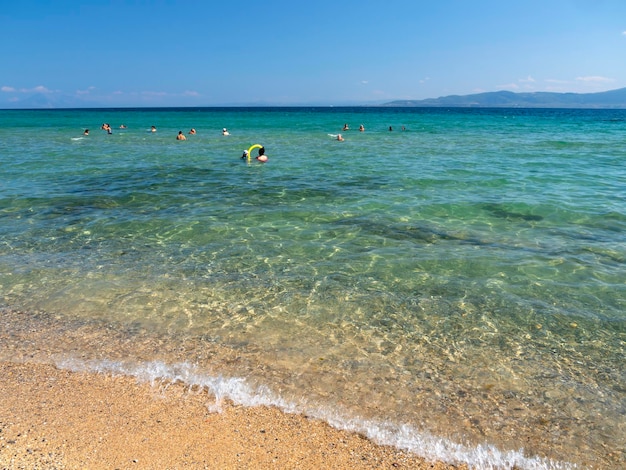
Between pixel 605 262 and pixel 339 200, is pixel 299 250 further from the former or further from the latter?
pixel 605 262

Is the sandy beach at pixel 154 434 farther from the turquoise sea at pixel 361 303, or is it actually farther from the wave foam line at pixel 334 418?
the turquoise sea at pixel 361 303

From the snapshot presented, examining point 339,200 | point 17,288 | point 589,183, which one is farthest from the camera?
point 589,183

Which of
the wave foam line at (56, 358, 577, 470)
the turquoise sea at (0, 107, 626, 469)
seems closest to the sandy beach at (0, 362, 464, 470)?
the wave foam line at (56, 358, 577, 470)

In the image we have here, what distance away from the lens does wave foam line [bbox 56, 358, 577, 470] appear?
13.6 ft

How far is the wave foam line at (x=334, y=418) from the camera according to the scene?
4152 millimetres

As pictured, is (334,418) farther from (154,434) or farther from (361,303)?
(361,303)

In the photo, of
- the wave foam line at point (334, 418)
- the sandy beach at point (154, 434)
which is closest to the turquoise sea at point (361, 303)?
the wave foam line at point (334, 418)

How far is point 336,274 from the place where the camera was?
8.54 meters

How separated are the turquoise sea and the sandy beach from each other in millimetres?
239

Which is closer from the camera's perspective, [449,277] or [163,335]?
[163,335]

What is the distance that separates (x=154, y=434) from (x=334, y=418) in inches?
Result: 76.1

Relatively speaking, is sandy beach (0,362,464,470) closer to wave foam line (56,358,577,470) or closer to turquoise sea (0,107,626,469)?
wave foam line (56,358,577,470)

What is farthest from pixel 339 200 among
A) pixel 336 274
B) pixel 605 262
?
pixel 605 262

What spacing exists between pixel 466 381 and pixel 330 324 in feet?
7.28
